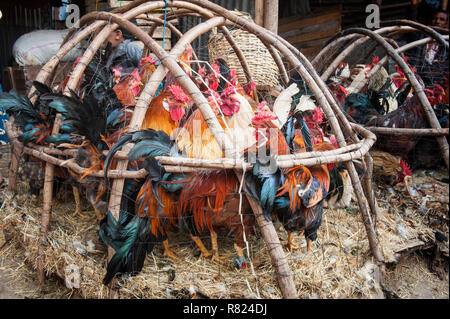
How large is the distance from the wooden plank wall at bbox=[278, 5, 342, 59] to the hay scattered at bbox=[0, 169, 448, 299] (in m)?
4.41

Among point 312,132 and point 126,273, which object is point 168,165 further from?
point 312,132

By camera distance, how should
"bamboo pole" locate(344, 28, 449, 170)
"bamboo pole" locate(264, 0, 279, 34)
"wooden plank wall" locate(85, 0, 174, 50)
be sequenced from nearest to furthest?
"bamboo pole" locate(344, 28, 449, 170) < "bamboo pole" locate(264, 0, 279, 34) < "wooden plank wall" locate(85, 0, 174, 50)

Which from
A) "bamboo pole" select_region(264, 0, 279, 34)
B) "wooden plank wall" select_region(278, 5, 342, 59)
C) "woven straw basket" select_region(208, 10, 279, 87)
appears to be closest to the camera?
"woven straw basket" select_region(208, 10, 279, 87)

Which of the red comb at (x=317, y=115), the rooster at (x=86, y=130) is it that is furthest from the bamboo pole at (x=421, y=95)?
the rooster at (x=86, y=130)

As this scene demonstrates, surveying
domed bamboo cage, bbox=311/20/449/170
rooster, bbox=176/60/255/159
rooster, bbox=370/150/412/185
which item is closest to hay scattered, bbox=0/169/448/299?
rooster, bbox=370/150/412/185

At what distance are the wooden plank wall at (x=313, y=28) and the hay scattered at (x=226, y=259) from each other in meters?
4.41

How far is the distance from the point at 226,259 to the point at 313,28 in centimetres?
606

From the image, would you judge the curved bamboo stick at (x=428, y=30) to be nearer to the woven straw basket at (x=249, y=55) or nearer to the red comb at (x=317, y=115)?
the woven straw basket at (x=249, y=55)

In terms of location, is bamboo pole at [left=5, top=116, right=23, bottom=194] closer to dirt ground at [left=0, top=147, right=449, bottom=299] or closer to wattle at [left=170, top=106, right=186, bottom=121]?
dirt ground at [left=0, top=147, right=449, bottom=299]

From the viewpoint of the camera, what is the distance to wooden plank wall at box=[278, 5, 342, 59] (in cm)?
641

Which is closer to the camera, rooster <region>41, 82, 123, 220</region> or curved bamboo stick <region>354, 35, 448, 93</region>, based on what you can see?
rooster <region>41, 82, 123, 220</region>

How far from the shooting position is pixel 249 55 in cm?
371

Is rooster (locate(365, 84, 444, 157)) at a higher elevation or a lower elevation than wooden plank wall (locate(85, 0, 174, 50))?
lower

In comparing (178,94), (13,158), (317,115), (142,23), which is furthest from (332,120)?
(142,23)
